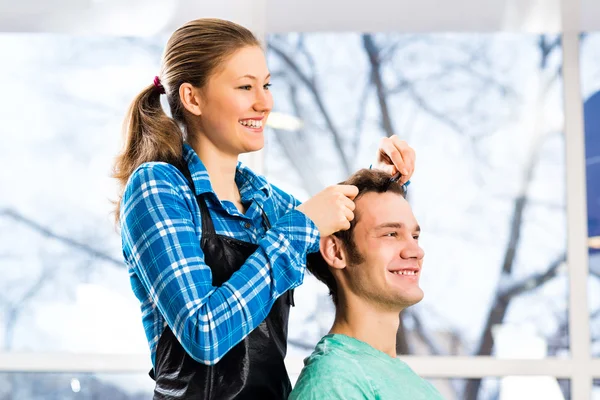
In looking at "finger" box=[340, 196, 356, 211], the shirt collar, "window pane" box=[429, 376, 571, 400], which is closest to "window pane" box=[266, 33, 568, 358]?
"window pane" box=[429, 376, 571, 400]

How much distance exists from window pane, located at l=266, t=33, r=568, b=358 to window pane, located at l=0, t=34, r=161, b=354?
81 cm

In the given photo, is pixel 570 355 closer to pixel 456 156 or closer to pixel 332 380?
pixel 456 156

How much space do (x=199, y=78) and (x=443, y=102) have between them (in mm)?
2592

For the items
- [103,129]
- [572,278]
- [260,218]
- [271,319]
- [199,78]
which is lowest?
[271,319]

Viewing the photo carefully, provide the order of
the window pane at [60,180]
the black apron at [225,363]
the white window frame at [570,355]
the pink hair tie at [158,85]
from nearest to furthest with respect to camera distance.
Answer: the black apron at [225,363], the pink hair tie at [158,85], the white window frame at [570,355], the window pane at [60,180]

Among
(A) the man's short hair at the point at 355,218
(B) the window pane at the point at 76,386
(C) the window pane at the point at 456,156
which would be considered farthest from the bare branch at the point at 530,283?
(A) the man's short hair at the point at 355,218

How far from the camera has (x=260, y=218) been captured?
1.94 meters

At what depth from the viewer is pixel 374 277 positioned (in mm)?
2109

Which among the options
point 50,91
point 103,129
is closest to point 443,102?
point 103,129

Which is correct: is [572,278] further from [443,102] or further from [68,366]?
[68,366]

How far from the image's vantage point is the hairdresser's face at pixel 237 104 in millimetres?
1816

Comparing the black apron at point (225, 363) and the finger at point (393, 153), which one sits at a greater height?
the finger at point (393, 153)

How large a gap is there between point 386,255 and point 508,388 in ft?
7.39

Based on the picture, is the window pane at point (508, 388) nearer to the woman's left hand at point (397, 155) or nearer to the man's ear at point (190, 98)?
the woman's left hand at point (397, 155)
